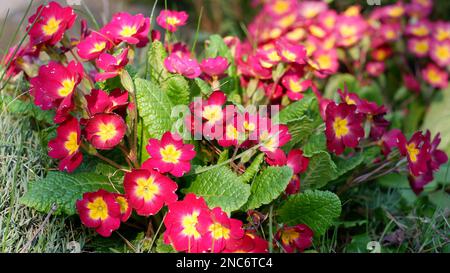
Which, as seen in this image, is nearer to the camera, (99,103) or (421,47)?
(99,103)

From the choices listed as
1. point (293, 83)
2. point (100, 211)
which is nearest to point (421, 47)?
point (293, 83)

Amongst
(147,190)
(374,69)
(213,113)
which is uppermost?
(213,113)

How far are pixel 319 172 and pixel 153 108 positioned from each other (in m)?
0.46

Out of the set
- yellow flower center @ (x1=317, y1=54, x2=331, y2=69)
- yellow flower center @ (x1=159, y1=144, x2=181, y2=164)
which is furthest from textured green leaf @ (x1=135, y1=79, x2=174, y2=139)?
yellow flower center @ (x1=317, y1=54, x2=331, y2=69)

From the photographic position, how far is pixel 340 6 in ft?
9.86

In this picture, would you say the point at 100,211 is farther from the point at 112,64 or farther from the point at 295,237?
the point at 295,237

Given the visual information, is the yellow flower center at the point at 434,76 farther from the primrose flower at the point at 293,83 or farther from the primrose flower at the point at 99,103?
the primrose flower at the point at 99,103

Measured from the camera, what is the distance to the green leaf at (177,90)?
4.77 ft

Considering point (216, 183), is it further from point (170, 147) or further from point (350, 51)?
point (350, 51)

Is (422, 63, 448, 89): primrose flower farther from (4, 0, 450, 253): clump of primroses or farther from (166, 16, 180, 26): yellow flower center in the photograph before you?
(166, 16, 180, 26): yellow flower center

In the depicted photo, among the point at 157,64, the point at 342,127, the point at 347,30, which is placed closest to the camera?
the point at 342,127

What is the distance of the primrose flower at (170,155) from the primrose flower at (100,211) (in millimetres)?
109

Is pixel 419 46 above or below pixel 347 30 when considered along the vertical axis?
below

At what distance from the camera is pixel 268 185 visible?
134 centimetres
